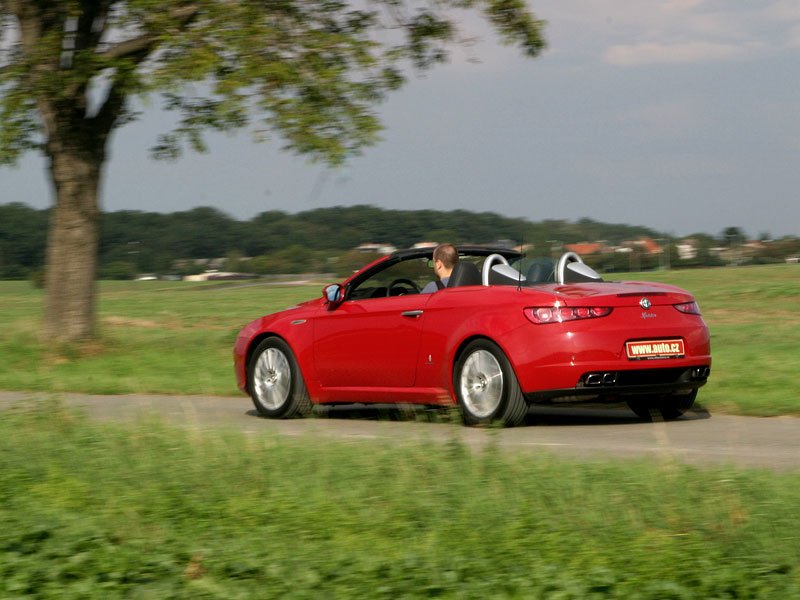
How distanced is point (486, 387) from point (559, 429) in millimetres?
655

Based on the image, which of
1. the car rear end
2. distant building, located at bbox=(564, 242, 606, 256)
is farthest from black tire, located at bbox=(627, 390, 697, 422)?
distant building, located at bbox=(564, 242, 606, 256)

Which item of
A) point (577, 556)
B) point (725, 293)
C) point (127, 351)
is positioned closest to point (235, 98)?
point (127, 351)

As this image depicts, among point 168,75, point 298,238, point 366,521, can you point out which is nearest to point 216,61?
point 168,75

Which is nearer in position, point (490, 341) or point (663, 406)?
point (490, 341)

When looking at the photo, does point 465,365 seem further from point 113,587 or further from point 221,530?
point 113,587

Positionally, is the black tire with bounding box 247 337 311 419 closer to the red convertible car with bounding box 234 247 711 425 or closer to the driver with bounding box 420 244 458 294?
the red convertible car with bounding box 234 247 711 425

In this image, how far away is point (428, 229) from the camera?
86.7 feet

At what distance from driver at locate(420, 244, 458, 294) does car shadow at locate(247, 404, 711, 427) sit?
3.32ft

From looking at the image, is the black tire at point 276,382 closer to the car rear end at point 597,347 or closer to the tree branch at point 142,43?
the car rear end at point 597,347

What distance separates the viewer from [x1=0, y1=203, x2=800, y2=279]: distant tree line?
517 inches

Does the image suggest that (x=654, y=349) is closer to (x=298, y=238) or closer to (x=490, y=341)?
(x=490, y=341)

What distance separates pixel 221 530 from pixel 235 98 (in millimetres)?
11814

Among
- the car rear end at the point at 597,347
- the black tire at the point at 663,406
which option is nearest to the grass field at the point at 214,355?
the black tire at the point at 663,406

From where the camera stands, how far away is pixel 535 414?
11.9 m
